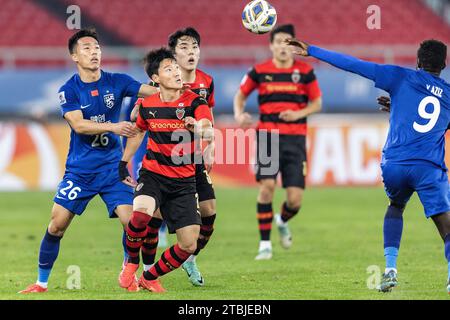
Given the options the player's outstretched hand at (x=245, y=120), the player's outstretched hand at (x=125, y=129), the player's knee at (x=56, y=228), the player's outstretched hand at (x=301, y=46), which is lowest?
the player's knee at (x=56, y=228)

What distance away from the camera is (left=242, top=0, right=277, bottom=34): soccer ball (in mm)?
9742

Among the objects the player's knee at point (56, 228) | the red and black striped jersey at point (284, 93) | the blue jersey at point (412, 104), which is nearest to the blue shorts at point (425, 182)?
the blue jersey at point (412, 104)

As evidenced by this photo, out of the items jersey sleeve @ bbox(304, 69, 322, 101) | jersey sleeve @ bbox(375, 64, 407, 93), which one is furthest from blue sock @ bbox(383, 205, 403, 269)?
jersey sleeve @ bbox(304, 69, 322, 101)

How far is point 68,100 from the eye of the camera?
29.0 ft

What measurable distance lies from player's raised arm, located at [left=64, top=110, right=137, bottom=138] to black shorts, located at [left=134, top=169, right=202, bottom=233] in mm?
408

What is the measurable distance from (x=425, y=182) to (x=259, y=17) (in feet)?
8.45

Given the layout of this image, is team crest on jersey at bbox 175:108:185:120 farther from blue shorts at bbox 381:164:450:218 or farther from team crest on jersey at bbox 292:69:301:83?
team crest on jersey at bbox 292:69:301:83

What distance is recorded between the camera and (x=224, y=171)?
68.5ft

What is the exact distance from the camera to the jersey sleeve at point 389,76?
27.3 ft

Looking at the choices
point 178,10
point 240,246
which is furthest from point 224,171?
point 240,246

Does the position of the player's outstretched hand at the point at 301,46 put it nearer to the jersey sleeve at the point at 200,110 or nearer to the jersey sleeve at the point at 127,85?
the jersey sleeve at the point at 200,110

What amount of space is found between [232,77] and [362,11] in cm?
537

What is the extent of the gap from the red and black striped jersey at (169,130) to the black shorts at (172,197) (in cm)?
6
